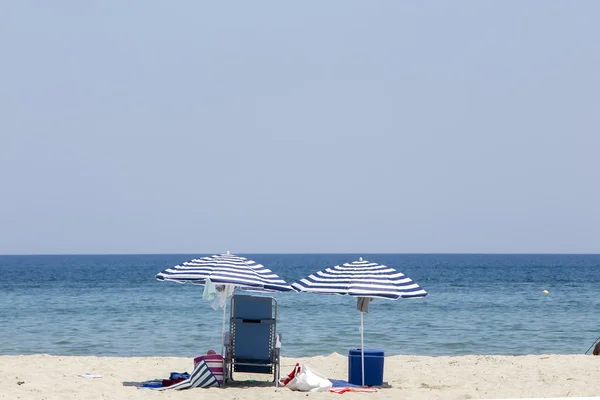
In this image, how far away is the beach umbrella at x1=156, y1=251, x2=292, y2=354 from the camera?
9305mm

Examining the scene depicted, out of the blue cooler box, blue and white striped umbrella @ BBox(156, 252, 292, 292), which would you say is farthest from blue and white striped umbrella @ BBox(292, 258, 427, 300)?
the blue cooler box

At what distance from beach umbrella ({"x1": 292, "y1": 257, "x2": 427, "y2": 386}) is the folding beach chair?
666mm

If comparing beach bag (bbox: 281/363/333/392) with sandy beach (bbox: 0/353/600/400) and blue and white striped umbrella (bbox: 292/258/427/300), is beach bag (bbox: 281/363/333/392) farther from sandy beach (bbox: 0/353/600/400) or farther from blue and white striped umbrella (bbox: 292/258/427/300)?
blue and white striped umbrella (bbox: 292/258/427/300)

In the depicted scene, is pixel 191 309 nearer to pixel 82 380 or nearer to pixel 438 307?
pixel 438 307

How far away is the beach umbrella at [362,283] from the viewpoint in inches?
347

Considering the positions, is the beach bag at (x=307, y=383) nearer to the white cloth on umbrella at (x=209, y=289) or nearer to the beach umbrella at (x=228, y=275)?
the beach umbrella at (x=228, y=275)

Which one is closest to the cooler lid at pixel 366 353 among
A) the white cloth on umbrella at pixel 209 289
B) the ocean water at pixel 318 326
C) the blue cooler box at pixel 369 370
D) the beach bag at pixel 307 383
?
the blue cooler box at pixel 369 370

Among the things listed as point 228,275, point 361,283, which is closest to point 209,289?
point 228,275

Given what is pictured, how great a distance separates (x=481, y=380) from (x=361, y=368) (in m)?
1.68

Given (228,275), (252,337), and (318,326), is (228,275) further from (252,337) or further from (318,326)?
(318,326)

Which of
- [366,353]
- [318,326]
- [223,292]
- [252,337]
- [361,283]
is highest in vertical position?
[361,283]

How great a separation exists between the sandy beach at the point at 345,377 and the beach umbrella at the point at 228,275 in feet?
3.88

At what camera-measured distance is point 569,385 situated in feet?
32.9

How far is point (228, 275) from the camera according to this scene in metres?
9.42
